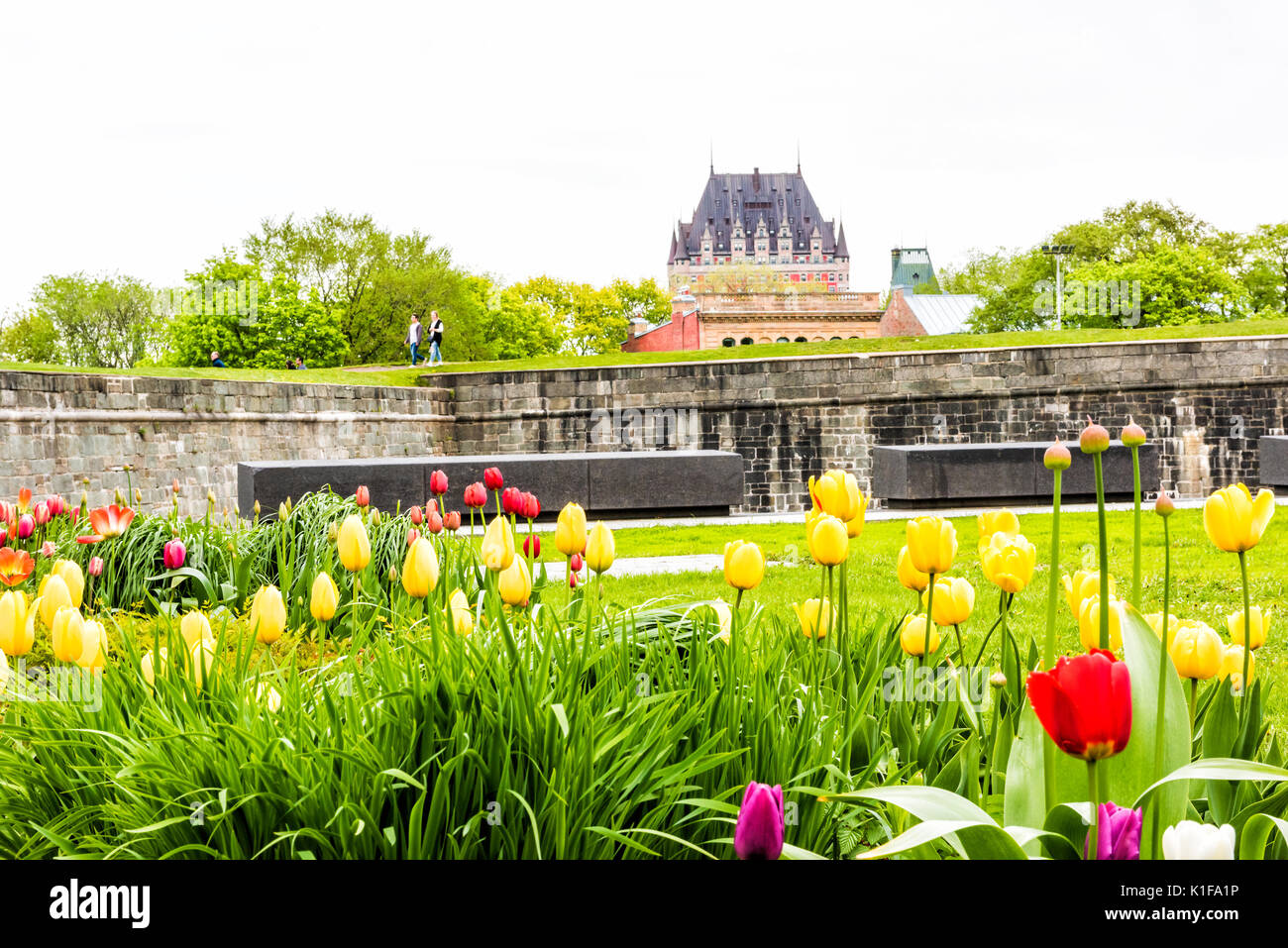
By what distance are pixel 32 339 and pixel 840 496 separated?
143ft

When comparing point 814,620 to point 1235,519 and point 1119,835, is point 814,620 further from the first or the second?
point 1119,835

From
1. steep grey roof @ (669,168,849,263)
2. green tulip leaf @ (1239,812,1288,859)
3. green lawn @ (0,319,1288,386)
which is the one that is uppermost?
steep grey roof @ (669,168,849,263)

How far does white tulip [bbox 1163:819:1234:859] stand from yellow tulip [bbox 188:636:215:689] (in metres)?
1.25

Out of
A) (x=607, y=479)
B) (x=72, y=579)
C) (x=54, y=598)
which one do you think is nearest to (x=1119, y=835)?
(x=54, y=598)

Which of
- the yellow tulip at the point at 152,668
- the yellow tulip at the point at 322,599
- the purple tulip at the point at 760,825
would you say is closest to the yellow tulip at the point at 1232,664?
the purple tulip at the point at 760,825

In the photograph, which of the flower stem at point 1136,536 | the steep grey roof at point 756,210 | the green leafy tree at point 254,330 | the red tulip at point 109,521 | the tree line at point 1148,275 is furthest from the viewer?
the steep grey roof at point 756,210

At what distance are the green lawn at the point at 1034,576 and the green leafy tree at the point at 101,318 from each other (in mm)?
34526

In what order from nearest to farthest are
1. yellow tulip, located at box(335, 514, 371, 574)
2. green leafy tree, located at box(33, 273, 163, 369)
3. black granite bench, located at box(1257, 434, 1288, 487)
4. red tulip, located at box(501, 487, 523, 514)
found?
yellow tulip, located at box(335, 514, 371, 574) → red tulip, located at box(501, 487, 523, 514) → black granite bench, located at box(1257, 434, 1288, 487) → green leafy tree, located at box(33, 273, 163, 369)

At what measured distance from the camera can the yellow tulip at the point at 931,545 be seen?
1.57 meters

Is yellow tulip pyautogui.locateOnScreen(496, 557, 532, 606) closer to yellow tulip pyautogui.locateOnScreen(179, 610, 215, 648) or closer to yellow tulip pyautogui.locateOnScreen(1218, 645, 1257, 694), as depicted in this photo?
yellow tulip pyautogui.locateOnScreen(179, 610, 215, 648)

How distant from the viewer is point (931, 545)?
5.17 feet

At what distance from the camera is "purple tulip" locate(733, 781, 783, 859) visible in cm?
86

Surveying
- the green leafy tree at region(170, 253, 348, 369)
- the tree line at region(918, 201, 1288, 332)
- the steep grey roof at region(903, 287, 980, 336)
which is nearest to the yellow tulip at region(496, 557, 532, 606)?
the green leafy tree at region(170, 253, 348, 369)

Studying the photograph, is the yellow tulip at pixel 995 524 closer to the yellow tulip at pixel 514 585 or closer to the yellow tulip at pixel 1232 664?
the yellow tulip at pixel 1232 664
